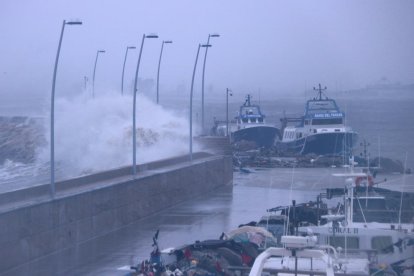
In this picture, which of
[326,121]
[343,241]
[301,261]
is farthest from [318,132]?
[301,261]

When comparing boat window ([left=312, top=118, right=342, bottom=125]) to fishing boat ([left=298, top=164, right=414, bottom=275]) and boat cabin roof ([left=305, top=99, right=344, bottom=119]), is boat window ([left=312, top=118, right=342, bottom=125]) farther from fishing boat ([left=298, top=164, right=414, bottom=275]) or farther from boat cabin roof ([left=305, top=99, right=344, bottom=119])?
fishing boat ([left=298, top=164, right=414, bottom=275])

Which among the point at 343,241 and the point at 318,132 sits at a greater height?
the point at 343,241

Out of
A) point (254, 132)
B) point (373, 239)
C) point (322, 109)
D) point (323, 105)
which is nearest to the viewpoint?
point (373, 239)

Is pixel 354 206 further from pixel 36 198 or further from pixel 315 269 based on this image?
pixel 36 198

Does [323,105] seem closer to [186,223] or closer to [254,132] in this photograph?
[254,132]

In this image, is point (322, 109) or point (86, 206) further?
point (322, 109)

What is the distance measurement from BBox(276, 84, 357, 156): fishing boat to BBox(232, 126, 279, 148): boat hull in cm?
127

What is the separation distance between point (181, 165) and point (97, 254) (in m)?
9.71

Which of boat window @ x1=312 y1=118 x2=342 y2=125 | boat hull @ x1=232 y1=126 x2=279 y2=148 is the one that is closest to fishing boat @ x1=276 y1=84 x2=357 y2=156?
boat window @ x1=312 y1=118 x2=342 y2=125

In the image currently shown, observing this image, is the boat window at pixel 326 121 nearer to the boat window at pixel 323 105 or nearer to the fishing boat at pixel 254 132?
the boat window at pixel 323 105

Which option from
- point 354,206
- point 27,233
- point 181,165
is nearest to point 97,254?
point 27,233

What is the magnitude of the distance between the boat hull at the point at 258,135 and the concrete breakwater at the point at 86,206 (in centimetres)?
2778

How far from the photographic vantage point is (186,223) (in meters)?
17.4

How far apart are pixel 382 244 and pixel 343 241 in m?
0.46
